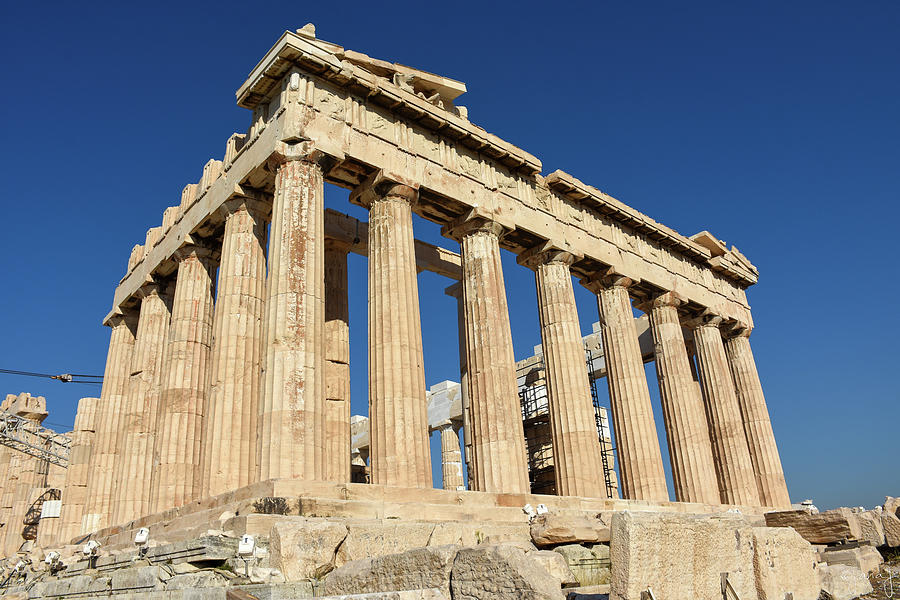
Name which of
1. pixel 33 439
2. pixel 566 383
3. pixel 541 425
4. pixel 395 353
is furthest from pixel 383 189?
pixel 33 439

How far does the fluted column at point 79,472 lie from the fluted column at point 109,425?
0.55 metres

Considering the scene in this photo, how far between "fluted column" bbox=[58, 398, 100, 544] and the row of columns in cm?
153

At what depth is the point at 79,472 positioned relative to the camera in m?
24.8

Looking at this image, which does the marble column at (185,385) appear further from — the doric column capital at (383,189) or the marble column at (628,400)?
the marble column at (628,400)

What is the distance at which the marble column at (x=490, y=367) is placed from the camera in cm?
1845

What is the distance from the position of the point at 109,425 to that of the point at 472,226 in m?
14.7

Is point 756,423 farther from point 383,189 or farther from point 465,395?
point 383,189

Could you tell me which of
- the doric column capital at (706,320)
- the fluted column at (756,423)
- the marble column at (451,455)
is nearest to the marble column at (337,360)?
the marble column at (451,455)

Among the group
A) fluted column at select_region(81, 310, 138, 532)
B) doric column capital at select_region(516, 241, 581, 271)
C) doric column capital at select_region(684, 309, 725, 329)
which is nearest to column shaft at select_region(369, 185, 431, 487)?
doric column capital at select_region(516, 241, 581, 271)

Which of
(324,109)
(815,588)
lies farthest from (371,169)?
(815,588)

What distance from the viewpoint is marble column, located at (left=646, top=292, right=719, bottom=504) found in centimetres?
2539

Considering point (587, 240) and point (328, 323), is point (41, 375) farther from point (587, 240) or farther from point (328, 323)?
point (587, 240)

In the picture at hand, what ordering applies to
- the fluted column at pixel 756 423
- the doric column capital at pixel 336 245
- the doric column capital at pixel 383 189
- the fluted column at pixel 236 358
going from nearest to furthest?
the fluted column at pixel 236 358
the doric column capital at pixel 383 189
the doric column capital at pixel 336 245
the fluted column at pixel 756 423

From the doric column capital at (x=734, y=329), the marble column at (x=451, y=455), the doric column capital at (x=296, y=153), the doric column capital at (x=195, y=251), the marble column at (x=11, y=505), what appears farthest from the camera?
the marble column at (x=11, y=505)
